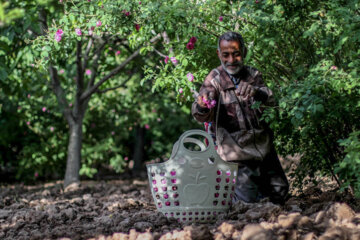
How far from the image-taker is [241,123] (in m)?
3.22

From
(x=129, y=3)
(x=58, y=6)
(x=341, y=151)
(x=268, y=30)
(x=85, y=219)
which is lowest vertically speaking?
(x=85, y=219)

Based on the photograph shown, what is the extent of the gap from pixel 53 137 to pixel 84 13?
4.96 meters

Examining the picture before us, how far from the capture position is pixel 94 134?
9641 mm

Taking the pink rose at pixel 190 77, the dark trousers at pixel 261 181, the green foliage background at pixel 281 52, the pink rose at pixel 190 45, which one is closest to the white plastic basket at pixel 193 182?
the dark trousers at pixel 261 181

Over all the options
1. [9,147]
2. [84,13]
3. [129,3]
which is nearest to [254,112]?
[129,3]

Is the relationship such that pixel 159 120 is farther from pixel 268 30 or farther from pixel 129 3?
pixel 268 30

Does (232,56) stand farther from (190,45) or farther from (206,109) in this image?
(190,45)

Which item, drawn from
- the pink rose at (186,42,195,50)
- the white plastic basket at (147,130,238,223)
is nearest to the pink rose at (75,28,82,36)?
the pink rose at (186,42,195,50)

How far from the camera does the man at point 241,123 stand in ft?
10.5

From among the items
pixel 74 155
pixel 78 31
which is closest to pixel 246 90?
pixel 78 31

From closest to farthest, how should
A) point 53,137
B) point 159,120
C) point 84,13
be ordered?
1. point 84,13
2. point 53,137
3. point 159,120

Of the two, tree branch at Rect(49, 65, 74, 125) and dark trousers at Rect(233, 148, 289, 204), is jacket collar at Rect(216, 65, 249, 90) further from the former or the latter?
tree branch at Rect(49, 65, 74, 125)

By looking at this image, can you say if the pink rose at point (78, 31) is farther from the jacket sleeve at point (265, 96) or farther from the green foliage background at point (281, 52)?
the jacket sleeve at point (265, 96)

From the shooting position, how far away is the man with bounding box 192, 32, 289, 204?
3.20 m
